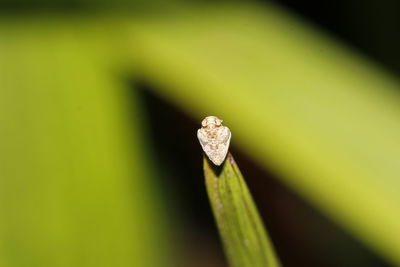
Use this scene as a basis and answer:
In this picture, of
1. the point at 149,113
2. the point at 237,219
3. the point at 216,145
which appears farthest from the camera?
the point at 149,113

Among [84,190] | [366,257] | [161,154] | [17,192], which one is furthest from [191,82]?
[366,257]

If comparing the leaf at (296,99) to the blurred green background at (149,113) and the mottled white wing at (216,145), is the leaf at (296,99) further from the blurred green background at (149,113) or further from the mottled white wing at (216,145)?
the mottled white wing at (216,145)

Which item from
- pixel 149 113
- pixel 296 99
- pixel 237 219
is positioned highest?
pixel 149 113

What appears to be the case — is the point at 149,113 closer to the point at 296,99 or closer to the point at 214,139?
the point at 296,99

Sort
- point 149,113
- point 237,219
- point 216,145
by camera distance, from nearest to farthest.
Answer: point 237,219 < point 216,145 < point 149,113

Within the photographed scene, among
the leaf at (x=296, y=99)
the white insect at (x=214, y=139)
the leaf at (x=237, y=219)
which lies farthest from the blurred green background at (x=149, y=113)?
the leaf at (x=237, y=219)

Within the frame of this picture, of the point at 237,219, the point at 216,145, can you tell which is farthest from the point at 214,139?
the point at 237,219
